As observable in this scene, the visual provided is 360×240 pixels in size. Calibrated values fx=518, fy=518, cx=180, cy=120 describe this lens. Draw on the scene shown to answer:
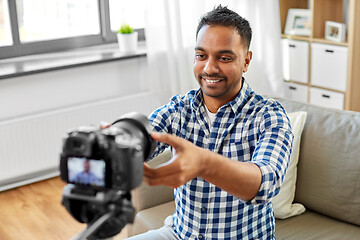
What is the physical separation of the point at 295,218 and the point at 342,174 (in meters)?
0.24

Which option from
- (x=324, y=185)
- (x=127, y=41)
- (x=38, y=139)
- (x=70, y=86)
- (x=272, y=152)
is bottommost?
(x=38, y=139)

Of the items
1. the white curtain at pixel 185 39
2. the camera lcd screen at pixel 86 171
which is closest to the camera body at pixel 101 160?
the camera lcd screen at pixel 86 171

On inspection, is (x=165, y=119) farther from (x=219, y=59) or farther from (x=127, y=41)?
(x=127, y=41)

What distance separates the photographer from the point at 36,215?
2836mm

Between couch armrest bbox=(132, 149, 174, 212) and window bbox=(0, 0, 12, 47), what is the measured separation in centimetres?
178

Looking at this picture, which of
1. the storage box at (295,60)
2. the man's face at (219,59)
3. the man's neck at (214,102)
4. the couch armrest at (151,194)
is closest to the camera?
the man's face at (219,59)

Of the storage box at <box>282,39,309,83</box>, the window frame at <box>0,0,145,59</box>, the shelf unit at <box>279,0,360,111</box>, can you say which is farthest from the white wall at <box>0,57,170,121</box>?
the shelf unit at <box>279,0,360,111</box>

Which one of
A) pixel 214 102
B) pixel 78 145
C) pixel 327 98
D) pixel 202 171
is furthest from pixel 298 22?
pixel 78 145

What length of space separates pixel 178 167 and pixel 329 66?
9.47 ft

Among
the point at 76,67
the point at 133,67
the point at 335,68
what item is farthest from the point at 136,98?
the point at 335,68

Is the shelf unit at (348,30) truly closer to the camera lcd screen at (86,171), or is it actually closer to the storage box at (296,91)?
the storage box at (296,91)

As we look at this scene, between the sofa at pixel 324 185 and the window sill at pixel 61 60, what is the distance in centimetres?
136

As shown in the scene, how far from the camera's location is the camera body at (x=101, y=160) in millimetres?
833

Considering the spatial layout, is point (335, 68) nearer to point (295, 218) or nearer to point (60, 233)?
point (295, 218)
